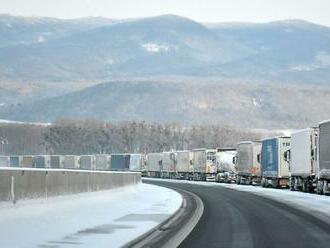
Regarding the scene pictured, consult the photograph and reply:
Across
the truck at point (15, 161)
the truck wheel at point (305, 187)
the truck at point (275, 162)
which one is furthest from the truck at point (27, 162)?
the truck wheel at point (305, 187)

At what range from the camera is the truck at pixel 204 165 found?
296ft

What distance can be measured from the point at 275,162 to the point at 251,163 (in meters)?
9.98

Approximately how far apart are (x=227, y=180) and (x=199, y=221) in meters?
59.4

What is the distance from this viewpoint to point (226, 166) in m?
85.1

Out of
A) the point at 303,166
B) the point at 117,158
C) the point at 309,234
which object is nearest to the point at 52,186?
the point at 309,234

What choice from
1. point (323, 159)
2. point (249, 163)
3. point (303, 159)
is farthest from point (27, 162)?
point (323, 159)

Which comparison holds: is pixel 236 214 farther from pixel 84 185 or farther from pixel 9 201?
pixel 9 201

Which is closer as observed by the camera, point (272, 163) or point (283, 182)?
point (272, 163)

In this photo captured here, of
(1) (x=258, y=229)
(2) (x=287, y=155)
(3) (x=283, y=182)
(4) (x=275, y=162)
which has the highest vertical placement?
(2) (x=287, y=155)

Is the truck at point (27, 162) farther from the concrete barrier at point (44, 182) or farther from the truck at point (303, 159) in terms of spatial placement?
the concrete barrier at point (44, 182)

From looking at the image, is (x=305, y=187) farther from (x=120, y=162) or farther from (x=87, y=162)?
(x=87, y=162)

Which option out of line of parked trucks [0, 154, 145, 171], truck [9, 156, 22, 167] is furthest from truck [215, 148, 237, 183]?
truck [9, 156, 22, 167]

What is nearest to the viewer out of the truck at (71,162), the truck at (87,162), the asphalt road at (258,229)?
the asphalt road at (258,229)

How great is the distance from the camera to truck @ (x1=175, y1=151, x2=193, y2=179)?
100 metres
